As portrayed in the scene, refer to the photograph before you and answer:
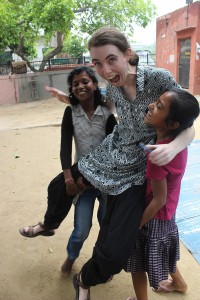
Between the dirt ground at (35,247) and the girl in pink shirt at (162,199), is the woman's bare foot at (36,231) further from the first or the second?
the girl in pink shirt at (162,199)

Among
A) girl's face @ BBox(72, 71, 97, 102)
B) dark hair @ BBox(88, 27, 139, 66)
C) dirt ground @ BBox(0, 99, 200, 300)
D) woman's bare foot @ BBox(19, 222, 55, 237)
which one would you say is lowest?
dirt ground @ BBox(0, 99, 200, 300)

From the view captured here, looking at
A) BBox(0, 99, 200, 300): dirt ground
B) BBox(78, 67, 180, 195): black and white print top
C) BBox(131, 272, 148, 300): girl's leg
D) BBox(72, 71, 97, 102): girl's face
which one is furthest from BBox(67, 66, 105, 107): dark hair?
BBox(0, 99, 200, 300): dirt ground

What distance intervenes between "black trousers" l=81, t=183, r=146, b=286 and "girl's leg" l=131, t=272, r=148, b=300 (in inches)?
10.4

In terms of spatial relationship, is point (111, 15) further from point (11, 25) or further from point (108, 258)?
point (108, 258)

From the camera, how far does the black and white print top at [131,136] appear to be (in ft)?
4.63

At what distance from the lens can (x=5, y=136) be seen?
638 cm

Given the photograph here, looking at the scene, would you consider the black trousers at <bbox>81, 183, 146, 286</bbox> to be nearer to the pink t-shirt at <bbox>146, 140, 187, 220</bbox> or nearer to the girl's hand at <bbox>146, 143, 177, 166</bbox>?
the pink t-shirt at <bbox>146, 140, 187, 220</bbox>

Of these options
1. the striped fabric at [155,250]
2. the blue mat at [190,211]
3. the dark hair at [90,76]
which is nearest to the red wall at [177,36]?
the blue mat at [190,211]

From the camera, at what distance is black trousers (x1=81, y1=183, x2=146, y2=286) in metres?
1.37

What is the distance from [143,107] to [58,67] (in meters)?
12.7

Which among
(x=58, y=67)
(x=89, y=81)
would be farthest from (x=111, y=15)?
(x=89, y=81)

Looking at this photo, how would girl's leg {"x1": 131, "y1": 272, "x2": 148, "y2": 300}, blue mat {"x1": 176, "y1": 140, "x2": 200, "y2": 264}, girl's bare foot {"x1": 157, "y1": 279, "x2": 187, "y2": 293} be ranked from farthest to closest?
blue mat {"x1": 176, "y1": 140, "x2": 200, "y2": 264}
girl's bare foot {"x1": 157, "y1": 279, "x2": 187, "y2": 293}
girl's leg {"x1": 131, "y1": 272, "x2": 148, "y2": 300}

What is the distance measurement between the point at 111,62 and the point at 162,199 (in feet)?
2.21

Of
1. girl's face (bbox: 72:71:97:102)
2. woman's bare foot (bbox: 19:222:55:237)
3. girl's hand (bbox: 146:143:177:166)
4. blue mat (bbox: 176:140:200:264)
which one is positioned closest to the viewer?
girl's hand (bbox: 146:143:177:166)
